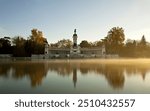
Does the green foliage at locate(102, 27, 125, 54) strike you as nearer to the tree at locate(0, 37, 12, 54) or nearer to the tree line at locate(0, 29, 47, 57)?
the tree line at locate(0, 29, 47, 57)

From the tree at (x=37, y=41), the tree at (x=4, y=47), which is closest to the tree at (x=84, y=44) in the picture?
the tree at (x=37, y=41)

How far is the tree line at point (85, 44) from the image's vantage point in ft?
77.2

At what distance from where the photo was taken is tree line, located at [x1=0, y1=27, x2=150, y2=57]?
77.2 ft

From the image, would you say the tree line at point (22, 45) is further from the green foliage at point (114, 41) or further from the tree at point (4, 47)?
the green foliage at point (114, 41)

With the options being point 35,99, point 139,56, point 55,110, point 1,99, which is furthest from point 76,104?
point 139,56

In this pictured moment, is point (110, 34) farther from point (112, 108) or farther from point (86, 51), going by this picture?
point (112, 108)

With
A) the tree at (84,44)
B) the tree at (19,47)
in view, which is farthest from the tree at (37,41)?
the tree at (84,44)

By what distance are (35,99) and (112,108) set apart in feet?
4.23

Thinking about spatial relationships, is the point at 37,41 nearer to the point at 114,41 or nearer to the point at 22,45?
the point at 22,45

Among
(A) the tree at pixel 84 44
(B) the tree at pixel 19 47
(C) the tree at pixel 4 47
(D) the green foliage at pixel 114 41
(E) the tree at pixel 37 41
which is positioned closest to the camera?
(E) the tree at pixel 37 41

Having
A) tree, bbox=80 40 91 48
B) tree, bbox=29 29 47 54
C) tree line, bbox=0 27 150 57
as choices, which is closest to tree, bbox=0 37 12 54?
tree line, bbox=0 27 150 57

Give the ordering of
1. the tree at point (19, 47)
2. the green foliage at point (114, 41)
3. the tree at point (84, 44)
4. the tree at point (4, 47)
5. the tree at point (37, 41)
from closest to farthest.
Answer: the tree at point (37, 41) < the tree at point (19, 47) < the tree at point (4, 47) < the green foliage at point (114, 41) < the tree at point (84, 44)

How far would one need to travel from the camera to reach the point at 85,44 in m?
32.8

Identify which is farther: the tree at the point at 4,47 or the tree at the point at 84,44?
the tree at the point at 84,44
